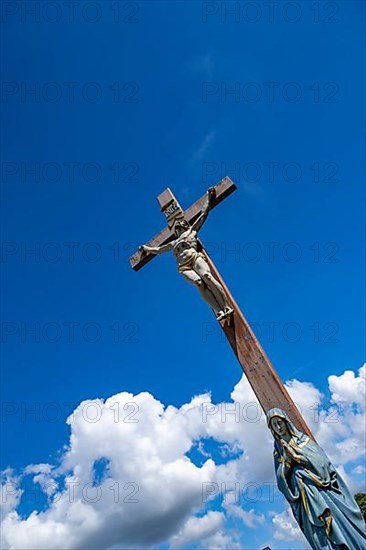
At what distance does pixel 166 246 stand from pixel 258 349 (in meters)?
2.52

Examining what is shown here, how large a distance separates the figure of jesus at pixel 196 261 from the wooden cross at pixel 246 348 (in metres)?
0.09

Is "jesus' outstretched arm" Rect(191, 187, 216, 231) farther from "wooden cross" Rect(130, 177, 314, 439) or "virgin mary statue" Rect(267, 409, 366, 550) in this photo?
"virgin mary statue" Rect(267, 409, 366, 550)

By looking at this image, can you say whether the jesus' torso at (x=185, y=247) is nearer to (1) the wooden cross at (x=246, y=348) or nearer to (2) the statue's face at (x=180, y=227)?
(2) the statue's face at (x=180, y=227)

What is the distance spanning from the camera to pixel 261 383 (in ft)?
18.3

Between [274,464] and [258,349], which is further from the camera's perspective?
[258,349]

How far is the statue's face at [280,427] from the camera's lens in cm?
500

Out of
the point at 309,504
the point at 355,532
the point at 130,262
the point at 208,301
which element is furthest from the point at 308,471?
the point at 130,262

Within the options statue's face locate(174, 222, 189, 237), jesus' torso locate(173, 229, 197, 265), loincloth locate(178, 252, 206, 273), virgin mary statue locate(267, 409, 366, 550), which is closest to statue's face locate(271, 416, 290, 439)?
virgin mary statue locate(267, 409, 366, 550)

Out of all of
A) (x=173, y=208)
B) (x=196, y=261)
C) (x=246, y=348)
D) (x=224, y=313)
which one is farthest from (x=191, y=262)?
(x=246, y=348)

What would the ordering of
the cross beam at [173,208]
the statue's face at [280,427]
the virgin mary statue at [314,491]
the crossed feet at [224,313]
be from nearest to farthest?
1. the virgin mary statue at [314,491]
2. the statue's face at [280,427]
3. the crossed feet at [224,313]
4. the cross beam at [173,208]

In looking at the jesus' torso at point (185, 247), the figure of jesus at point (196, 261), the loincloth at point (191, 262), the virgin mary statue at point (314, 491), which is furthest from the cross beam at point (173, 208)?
the virgin mary statue at point (314, 491)

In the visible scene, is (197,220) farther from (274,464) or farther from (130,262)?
(274,464)

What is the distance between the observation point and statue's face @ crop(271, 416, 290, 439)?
16.4 ft

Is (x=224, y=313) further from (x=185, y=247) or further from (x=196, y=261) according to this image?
(x=185, y=247)
